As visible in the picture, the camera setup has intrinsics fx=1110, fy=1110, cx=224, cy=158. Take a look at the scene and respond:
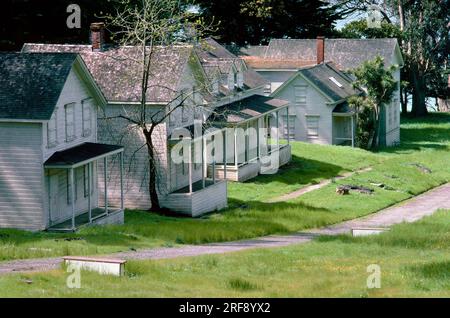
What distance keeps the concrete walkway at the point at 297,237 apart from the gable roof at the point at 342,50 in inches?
854

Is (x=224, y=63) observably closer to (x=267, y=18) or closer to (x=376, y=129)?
(x=376, y=129)

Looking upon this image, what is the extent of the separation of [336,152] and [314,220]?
22156 millimetres

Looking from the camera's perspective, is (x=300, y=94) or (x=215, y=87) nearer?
(x=215, y=87)

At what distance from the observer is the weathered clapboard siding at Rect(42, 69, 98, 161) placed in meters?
42.6

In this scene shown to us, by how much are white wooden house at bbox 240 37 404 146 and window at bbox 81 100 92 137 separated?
34.6m

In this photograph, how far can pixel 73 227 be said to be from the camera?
4075 centimetres

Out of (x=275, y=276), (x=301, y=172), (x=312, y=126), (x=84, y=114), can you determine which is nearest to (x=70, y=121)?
(x=84, y=114)

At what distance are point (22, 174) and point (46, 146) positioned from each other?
4.51ft

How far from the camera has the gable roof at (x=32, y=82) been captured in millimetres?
41281

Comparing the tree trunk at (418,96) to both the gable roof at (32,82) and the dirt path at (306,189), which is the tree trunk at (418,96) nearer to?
the dirt path at (306,189)

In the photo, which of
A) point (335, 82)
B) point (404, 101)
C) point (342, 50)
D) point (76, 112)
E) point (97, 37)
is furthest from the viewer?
point (404, 101)

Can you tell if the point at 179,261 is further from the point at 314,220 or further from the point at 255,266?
the point at 314,220

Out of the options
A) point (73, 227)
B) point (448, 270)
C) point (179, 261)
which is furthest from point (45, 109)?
point (448, 270)

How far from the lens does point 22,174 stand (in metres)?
41.2
